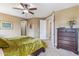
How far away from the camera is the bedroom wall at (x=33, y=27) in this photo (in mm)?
1921

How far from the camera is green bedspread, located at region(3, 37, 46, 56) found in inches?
71.2

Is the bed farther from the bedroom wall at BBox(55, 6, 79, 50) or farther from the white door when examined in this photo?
the bedroom wall at BBox(55, 6, 79, 50)

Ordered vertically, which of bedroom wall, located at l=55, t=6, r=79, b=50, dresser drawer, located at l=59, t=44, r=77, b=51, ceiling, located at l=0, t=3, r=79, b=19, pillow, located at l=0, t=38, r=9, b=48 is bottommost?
dresser drawer, located at l=59, t=44, r=77, b=51

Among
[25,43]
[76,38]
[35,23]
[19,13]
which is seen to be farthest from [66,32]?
[19,13]

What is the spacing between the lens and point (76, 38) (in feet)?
6.18

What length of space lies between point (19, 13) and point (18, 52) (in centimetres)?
66

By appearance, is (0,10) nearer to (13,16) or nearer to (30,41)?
(13,16)

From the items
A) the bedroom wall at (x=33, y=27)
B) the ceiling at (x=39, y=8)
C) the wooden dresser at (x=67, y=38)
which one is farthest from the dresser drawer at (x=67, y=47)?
the ceiling at (x=39, y=8)

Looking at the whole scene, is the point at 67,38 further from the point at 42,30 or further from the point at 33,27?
the point at 33,27

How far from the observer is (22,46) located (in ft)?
6.04

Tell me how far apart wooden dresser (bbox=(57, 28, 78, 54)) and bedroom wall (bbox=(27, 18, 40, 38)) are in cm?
38

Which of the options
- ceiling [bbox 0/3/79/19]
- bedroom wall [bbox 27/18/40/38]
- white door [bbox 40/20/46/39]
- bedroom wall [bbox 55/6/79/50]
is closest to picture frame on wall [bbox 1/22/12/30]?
ceiling [bbox 0/3/79/19]

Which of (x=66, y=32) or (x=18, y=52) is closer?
(x=18, y=52)

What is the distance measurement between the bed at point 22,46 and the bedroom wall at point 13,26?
9cm
